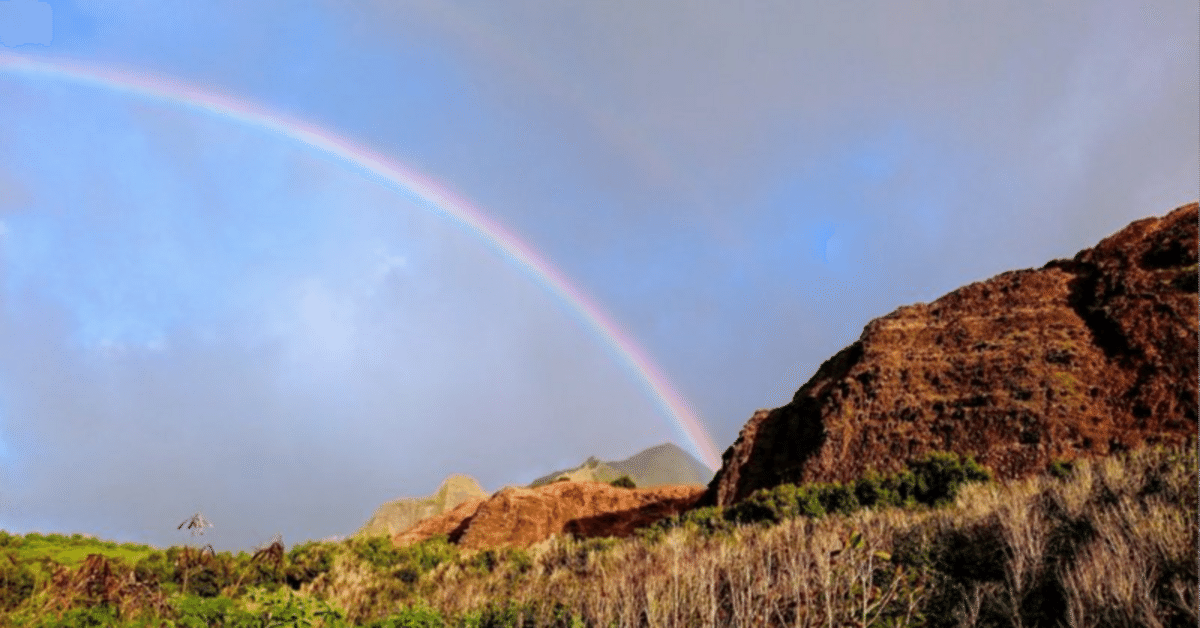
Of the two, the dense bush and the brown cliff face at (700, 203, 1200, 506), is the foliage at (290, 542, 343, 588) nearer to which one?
the dense bush

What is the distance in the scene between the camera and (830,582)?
16.7ft

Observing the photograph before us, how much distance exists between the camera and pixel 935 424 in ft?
87.8

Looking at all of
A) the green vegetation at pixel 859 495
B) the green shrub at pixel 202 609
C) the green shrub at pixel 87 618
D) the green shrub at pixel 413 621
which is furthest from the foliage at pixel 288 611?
the green vegetation at pixel 859 495

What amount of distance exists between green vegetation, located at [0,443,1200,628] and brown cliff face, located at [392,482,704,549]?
22.5m

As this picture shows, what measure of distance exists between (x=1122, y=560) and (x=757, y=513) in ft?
43.9

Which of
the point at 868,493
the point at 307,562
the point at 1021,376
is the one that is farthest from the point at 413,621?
the point at 1021,376

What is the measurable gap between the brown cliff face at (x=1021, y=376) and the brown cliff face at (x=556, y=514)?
7062 mm

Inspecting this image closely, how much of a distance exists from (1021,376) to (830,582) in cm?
2686

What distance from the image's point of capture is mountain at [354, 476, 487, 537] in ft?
214

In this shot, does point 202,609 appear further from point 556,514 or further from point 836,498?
point 556,514

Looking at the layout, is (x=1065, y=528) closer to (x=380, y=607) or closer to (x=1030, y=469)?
(x=380, y=607)

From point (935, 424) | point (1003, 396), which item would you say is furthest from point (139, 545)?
point (1003, 396)

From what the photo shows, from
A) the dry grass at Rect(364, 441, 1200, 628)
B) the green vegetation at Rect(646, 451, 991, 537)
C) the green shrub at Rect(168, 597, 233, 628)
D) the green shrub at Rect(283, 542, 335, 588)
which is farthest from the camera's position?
the green vegetation at Rect(646, 451, 991, 537)

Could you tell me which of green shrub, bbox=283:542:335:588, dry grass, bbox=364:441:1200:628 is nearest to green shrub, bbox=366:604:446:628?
dry grass, bbox=364:441:1200:628
